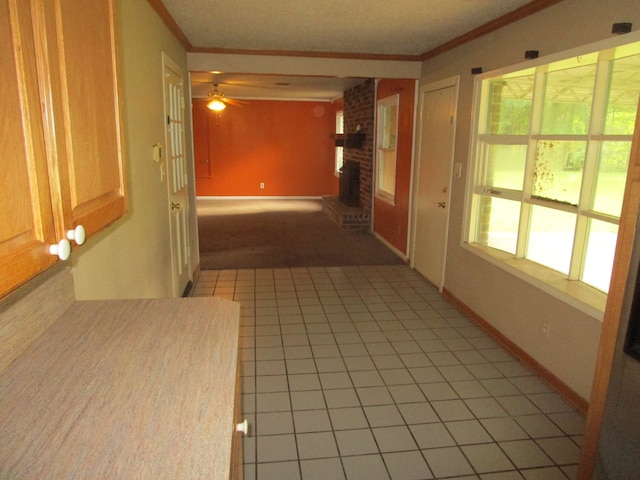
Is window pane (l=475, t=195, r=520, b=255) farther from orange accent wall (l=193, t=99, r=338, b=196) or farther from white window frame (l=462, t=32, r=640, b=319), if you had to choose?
orange accent wall (l=193, t=99, r=338, b=196)

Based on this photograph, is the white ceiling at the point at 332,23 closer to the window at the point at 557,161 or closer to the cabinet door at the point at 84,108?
the window at the point at 557,161

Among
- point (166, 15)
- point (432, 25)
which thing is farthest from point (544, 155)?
point (166, 15)

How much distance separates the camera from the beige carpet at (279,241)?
536 cm

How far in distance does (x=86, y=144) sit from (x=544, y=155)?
2863mm

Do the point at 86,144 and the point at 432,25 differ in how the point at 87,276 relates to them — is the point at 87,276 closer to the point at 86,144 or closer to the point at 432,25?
the point at 86,144

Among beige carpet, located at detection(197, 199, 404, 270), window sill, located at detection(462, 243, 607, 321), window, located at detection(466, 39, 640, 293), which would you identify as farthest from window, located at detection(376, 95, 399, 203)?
window sill, located at detection(462, 243, 607, 321)

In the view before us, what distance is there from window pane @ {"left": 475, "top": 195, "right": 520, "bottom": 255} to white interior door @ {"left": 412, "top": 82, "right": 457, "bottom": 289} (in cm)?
46

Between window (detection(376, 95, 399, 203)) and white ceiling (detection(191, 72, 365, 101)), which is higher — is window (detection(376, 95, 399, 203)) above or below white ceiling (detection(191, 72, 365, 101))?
below

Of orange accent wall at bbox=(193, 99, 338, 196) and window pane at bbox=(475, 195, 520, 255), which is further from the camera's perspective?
orange accent wall at bbox=(193, 99, 338, 196)

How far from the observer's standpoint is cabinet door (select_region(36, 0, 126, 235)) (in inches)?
34.6

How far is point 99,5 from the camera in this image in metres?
1.16

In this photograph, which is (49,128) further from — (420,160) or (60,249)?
(420,160)

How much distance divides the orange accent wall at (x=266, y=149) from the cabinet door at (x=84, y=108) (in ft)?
29.1

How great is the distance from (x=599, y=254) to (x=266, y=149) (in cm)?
840
